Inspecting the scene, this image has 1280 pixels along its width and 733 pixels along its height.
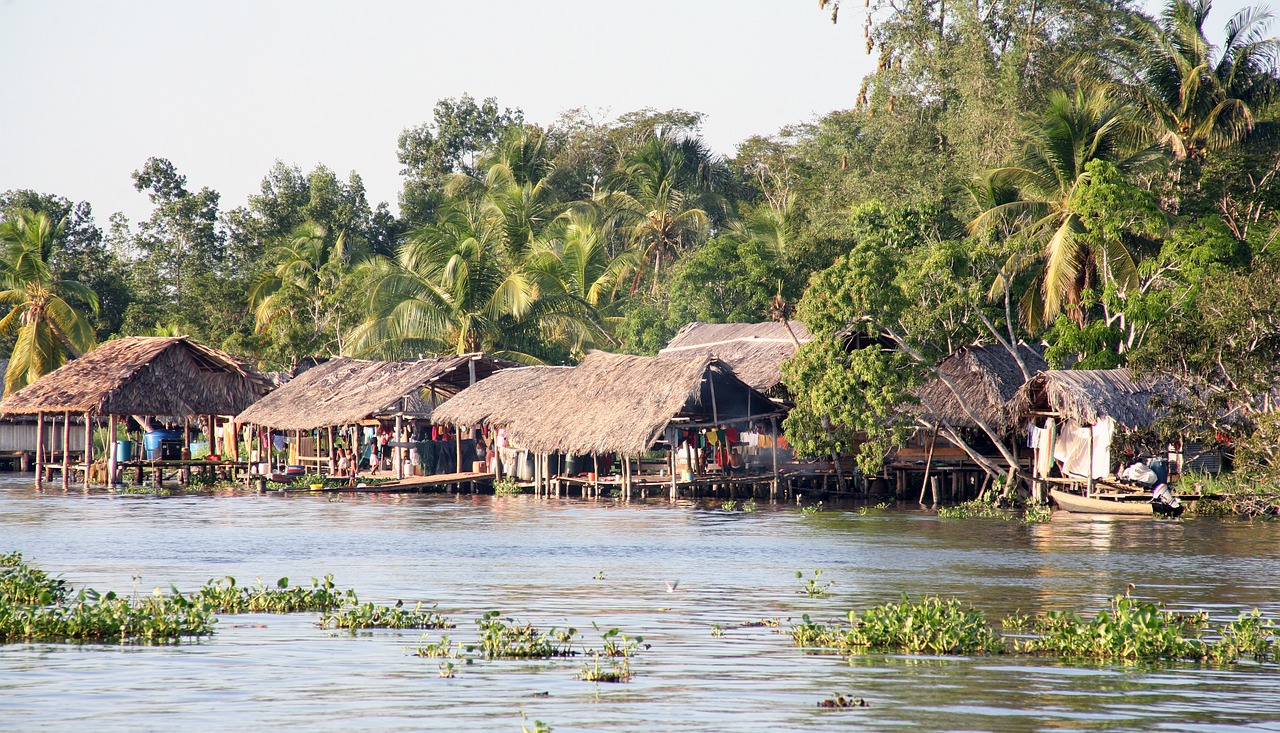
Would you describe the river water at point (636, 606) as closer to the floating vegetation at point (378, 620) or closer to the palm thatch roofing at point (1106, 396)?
the floating vegetation at point (378, 620)

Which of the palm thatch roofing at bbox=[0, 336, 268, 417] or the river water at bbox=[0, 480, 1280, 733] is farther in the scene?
the palm thatch roofing at bbox=[0, 336, 268, 417]

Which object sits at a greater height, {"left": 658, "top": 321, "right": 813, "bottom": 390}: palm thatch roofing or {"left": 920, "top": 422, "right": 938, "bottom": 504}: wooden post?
{"left": 658, "top": 321, "right": 813, "bottom": 390}: palm thatch roofing

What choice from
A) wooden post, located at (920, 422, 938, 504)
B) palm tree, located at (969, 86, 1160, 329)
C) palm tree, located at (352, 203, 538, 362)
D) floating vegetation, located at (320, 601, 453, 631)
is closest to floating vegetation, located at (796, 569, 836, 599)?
floating vegetation, located at (320, 601, 453, 631)

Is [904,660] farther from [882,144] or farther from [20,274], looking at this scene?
[20,274]

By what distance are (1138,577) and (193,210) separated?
41.6 metres

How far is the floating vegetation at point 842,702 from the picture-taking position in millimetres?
7488

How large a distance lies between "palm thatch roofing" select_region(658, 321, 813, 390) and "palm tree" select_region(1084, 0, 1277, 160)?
8910mm

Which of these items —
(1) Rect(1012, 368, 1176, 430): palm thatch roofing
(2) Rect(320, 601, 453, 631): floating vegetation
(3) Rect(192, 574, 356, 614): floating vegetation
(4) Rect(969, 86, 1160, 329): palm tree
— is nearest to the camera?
(2) Rect(320, 601, 453, 631): floating vegetation

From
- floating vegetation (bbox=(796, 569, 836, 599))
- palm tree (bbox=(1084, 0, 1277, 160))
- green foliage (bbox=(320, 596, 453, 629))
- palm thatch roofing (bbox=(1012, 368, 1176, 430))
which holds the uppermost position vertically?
palm tree (bbox=(1084, 0, 1277, 160))

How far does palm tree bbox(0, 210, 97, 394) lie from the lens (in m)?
39.2

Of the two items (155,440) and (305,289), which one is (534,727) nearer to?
(155,440)

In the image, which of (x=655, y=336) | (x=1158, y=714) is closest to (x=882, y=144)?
(x=655, y=336)

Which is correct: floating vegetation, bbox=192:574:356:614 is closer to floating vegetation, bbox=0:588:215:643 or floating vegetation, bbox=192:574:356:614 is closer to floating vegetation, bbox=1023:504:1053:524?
floating vegetation, bbox=0:588:215:643

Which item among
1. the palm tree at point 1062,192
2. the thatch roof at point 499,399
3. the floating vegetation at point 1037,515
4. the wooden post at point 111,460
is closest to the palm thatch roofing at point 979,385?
the palm tree at point 1062,192
